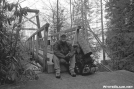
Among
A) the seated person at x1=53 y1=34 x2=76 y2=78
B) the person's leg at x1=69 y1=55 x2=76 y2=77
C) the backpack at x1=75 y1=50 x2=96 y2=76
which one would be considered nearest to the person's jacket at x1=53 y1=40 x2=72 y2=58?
the seated person at x1=53 y1=34 x2=76 y2=78

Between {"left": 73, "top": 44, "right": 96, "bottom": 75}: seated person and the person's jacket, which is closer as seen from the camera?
{"left": 73, "top": 44, "right": 96, "bottom": 75}: seated person

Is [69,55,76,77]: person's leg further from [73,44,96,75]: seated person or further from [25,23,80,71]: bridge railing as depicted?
[25,23,80,71]: bridge railing

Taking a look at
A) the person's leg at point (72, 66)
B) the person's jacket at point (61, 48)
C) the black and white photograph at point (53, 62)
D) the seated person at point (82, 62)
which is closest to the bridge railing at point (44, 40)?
the black and white photograph at point (53, 62)

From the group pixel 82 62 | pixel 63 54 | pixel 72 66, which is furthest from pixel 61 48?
pixel 82 62

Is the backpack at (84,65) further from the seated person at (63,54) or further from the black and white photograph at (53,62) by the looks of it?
the seated person at (63,54)

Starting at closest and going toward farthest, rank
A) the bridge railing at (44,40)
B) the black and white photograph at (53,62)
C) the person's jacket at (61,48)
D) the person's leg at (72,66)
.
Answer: the black and white photograph at (53,62)
the person's leg at (72,66)
the person's jacket at (61,48)
the bridge railing at (44,40)

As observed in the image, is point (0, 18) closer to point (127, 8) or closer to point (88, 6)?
point (127, 8)

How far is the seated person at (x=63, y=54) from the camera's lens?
10.8 feet

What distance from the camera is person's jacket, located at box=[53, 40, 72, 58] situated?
338cm

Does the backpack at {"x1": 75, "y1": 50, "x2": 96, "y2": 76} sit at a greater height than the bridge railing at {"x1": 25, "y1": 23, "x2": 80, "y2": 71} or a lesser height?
lesser

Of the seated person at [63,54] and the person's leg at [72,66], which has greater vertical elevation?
the seated person at [63,54]

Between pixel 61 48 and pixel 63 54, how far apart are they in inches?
7.7

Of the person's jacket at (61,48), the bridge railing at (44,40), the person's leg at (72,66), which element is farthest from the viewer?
the bridge railing at (44,40)

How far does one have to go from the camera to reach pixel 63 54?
348 centimetres
